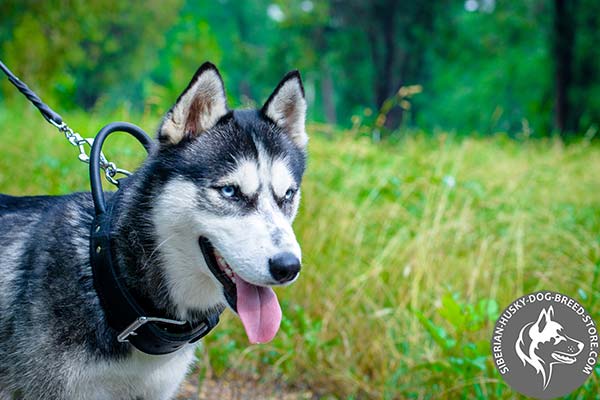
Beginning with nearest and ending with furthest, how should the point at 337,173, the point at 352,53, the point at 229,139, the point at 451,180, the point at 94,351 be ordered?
the point at 94,351 < the point at 229,139 < the point at 451,180 < the point at 337,173 < the point at 352,53

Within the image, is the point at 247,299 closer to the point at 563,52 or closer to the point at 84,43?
the point at 563,52

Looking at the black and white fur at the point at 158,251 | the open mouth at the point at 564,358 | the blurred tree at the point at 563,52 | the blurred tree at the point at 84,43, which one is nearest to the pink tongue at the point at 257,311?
the black and white fur at the point at 158,251

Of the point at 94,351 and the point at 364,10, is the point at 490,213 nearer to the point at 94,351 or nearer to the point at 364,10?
the point at 94,351

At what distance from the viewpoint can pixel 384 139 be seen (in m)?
6.89

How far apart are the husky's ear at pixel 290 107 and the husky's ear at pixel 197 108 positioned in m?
0.23

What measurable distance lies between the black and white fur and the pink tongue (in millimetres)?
132

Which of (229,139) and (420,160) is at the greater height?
(229,139)

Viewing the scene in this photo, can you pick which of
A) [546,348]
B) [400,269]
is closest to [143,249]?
[546,348]

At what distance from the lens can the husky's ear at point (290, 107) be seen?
8.25ft

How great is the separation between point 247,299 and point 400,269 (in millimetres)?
2284

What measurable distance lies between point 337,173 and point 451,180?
1144mm

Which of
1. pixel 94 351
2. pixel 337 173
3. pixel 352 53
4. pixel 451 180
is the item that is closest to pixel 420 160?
pixel 337 173

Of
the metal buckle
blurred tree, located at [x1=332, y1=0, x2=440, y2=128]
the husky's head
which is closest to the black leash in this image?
the metal buckle

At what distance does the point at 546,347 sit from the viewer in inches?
125
